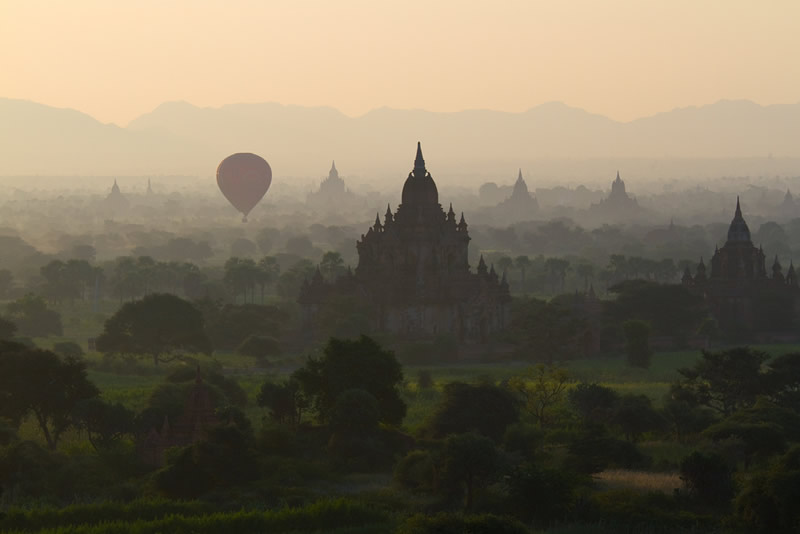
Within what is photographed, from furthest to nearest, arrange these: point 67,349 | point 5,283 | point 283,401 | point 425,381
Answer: point 5,283 → point 67,349 → point 425,381 → point 283,401

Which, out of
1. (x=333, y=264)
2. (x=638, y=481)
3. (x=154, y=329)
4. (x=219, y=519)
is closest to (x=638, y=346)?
(x=154, y=329)

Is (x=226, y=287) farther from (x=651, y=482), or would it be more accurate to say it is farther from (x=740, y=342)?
(x=651, y=482)

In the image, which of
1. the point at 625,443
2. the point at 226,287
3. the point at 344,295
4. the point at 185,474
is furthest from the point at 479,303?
the point at 185,474

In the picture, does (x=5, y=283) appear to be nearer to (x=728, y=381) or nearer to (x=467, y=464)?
(x=728, y=381)

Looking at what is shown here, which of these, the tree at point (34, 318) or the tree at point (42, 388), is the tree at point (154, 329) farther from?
the tree at point (42, 388)

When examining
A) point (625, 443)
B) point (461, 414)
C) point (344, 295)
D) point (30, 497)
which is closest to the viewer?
point (30, 497)

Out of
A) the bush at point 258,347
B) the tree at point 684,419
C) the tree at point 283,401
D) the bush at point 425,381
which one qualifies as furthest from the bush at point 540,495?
the bush at point 258,347
